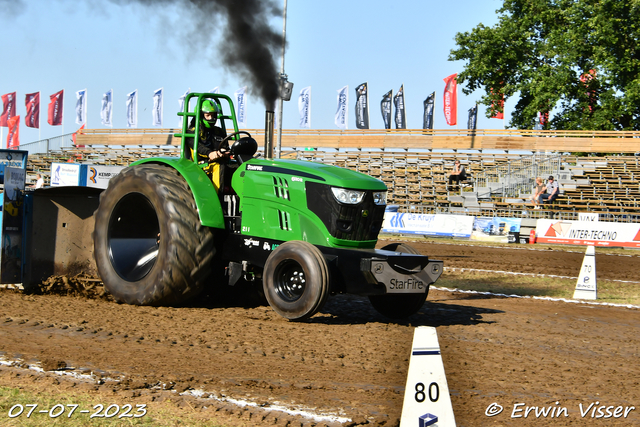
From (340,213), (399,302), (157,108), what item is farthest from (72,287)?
(157,108)

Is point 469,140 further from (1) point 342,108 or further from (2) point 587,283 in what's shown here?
(2) point 587,283

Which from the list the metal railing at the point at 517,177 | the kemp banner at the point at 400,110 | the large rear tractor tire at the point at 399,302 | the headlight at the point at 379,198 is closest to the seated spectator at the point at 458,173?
the metal railing at the point at 517,177

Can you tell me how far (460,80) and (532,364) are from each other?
38373 mm

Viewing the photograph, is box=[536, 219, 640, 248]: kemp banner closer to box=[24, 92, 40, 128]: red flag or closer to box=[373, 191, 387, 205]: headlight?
box=[373, 191, 387, 205]: headlight

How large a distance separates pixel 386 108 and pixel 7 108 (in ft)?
106

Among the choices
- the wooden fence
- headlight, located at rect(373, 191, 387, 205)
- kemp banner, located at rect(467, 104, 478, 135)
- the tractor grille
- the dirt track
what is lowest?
the dirt track

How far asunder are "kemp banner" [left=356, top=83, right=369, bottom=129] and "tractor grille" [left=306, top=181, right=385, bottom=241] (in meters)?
38.2

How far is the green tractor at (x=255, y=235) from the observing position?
6.34 meters

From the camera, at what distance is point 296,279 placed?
650cm

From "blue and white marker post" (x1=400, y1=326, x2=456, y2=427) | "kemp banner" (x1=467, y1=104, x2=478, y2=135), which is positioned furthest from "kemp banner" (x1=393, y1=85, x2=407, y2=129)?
"blue and white marker post" (x1=400, y1=326, x2=456, y2=427)

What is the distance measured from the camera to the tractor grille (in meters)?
6.44

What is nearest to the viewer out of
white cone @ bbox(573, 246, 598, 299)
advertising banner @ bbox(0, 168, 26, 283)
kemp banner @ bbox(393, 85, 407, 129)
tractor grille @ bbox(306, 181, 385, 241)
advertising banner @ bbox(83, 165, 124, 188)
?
tractor grille @ bbox(306, 181, 385, 241)

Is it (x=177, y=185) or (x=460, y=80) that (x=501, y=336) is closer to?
(x=177, y=185)

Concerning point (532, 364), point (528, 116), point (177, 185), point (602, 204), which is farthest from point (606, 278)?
point (528, 116)
